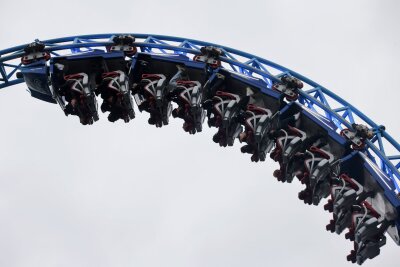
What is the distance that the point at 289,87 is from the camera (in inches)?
1051

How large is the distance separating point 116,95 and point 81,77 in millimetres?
1079

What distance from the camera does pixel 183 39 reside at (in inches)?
1132

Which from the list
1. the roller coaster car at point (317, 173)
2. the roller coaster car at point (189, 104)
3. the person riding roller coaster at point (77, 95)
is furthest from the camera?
the person riding roller coaster at point (77, 95)

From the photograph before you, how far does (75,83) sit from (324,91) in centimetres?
673

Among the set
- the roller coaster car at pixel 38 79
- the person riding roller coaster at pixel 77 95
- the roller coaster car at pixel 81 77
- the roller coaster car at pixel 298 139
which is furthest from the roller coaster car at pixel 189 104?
the roller coaster car at pixel 38 79

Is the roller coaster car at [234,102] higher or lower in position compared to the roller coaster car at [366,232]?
higher

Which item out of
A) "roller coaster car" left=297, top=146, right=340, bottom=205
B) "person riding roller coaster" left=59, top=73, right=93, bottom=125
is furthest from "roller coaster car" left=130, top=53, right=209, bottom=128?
"roller coaster car" left=297, top=146, right=340, bottom=205

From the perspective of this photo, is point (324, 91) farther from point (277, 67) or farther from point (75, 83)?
point (75, 83)

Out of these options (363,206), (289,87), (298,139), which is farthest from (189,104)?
(363,206)

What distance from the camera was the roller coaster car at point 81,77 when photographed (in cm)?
2781

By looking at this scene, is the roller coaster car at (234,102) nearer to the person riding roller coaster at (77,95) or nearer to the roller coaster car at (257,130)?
the roller coaster car at (257,130)

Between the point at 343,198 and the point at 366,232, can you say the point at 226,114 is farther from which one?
the point at 366,232

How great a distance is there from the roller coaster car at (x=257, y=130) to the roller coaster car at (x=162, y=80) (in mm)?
1493

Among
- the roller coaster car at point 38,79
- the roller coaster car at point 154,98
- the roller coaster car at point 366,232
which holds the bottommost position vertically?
the roller coaster car at point 366,232
